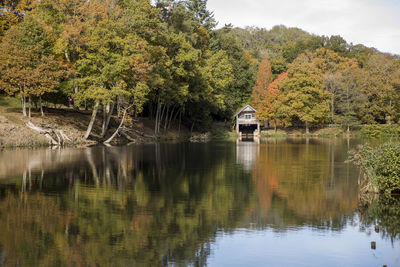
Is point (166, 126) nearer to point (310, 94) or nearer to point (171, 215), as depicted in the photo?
point (310, 94)

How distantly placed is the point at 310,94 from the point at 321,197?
59.5 metres

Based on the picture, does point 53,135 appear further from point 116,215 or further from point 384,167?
point 384,167

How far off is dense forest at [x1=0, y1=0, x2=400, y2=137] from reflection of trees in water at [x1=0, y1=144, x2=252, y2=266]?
19.4 meters

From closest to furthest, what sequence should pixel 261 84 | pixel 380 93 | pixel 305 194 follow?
1. pixel 305 194
2. pixel 380 93
3. pixel 261 84

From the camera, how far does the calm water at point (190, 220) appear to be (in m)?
9.26

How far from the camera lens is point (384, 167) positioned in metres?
15.0

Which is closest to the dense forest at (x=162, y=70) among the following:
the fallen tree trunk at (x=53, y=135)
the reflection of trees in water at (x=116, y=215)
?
the fallen tree trunk at (x=53, y=135)

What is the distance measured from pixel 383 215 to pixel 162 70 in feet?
125

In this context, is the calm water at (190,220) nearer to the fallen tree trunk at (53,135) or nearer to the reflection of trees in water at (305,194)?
the reflection of trees in water at (305,194)

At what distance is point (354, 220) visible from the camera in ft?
41.0

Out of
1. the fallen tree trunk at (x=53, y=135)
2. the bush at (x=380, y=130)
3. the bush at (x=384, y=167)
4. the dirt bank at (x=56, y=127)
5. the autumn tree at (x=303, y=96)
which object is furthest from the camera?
the autumn tree at (x=303, y=96)

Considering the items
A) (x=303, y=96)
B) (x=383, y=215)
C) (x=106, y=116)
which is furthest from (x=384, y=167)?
(x=303, y=96)

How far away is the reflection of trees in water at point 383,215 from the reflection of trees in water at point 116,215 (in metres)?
3.50

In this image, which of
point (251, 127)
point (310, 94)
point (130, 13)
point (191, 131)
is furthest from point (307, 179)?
point (251, 127)
